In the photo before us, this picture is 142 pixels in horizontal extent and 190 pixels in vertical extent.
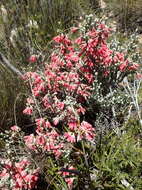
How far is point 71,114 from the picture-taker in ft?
6.97

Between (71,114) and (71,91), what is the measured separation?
0.96 ft

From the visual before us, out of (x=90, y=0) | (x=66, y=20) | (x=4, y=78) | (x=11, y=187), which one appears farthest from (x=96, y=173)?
(x=90, y=0)

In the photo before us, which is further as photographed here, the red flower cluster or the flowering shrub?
the flowering shrub

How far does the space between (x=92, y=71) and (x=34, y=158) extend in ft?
3.00

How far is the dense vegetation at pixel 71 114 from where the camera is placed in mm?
2050

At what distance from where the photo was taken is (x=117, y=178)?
200cm

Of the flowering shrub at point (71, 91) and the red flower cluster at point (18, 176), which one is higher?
the flowering shrub at point (71, 91)

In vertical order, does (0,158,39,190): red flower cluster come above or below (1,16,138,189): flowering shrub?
below

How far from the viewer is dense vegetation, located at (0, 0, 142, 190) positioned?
2050 mm

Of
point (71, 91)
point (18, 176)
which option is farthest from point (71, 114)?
point (18, 176)

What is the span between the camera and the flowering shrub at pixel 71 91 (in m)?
2.09

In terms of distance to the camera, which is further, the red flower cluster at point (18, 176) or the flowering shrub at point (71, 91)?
the flowering shrub at point (71, 91)

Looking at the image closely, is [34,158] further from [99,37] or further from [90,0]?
[90,0]

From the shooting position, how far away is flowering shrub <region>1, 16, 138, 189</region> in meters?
2.09
